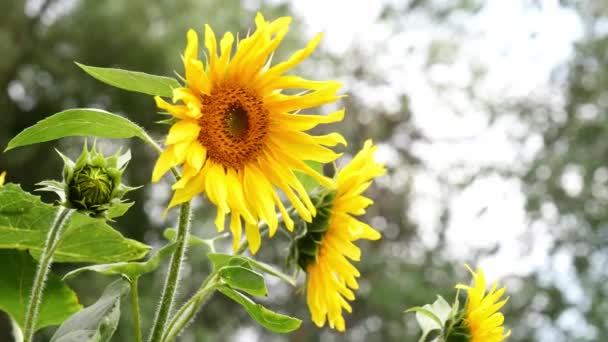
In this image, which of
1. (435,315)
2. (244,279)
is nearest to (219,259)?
(244,279)

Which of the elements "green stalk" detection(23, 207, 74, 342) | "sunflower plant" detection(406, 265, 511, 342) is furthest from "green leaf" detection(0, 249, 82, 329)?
"sunflower plant" detection(406, 265, 511, 342)

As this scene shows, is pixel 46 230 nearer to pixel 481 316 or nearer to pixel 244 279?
pixel 244 279

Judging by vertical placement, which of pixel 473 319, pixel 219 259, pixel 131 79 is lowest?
pixel 473 319

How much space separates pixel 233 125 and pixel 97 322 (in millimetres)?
136

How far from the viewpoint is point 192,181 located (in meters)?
0.41

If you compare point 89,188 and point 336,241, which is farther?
point 336,241

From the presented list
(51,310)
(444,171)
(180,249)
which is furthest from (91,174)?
(444,171)

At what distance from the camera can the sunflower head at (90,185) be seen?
1.32ft

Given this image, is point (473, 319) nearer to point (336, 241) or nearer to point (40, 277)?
point (336, 241)

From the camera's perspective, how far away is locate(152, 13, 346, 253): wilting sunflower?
0.40 meters

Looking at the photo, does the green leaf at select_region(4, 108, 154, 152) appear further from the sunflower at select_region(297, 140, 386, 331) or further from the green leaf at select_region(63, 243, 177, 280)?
the sunflower at select_region(297, 140, 386, 331)

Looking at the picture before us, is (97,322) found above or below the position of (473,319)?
above

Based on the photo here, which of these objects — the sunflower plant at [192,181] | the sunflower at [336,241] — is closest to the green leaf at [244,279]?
the sunflower plant at [192,181]

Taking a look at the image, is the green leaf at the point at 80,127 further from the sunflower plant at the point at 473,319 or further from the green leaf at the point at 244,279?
the sunflower plant at the point at 473,319
